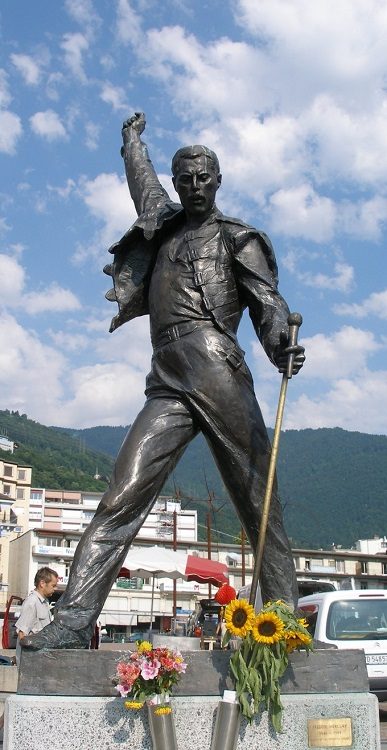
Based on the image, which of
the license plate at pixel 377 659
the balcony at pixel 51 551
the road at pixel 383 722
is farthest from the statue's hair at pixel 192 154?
the balcony at pixel 51 551

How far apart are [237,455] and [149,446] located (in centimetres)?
48

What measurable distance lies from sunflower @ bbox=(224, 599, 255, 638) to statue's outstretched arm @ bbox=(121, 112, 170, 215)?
8.84ft

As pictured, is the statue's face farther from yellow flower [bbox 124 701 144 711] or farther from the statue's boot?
yellow flower [bbox 124 701 144 711]

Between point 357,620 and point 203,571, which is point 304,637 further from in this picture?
point 203,571

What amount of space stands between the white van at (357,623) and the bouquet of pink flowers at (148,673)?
632 cm

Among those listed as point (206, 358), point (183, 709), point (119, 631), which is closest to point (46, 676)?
point (183, 709)

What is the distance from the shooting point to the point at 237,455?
4.50 metres

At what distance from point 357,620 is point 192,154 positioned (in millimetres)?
6982

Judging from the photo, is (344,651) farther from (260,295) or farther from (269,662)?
(260,295)

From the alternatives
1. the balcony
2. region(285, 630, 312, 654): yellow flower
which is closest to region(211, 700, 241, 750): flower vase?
region(285, 630, 312, 654): yellow flower

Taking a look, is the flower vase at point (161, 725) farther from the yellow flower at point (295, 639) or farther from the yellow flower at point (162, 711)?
the yellow flower at point (295, 639)

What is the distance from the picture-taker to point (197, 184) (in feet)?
16.1

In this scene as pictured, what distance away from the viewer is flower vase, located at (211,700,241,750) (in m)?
3.62

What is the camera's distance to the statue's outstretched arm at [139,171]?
18.2 feet
